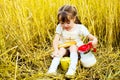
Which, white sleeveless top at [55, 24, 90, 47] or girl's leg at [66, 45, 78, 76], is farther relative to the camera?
white sleeveless top at [55, 24, 90, 47]

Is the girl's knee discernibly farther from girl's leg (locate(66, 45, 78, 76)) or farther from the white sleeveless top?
the white sleeveless top

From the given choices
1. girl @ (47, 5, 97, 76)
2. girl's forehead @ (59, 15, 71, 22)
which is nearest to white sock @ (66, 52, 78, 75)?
girl @ (47, 5, 97, 76)

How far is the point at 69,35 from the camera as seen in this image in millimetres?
2467

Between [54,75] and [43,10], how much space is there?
75 cm

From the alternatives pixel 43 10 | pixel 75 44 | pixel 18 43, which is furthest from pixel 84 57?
pixel 43 10

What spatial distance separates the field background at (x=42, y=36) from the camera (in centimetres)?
234

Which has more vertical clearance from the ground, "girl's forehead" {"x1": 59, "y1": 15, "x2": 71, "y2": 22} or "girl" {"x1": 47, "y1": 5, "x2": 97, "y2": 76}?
"girl's forehead" {"x1": 59, "y1": 15, "x2": 71, "y2": 22}

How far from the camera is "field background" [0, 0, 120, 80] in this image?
234 cm

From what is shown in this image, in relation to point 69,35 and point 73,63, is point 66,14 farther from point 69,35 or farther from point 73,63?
point 73,63

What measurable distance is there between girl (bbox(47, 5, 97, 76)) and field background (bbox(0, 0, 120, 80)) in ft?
0.23

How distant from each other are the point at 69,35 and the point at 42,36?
0.36 metres

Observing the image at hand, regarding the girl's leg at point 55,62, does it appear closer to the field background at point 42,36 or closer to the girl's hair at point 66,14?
the field background at point 42,36

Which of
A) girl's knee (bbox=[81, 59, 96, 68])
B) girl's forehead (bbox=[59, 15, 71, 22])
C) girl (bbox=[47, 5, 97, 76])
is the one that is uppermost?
girl's forehead (bbox=[59, 15, 71, 22])

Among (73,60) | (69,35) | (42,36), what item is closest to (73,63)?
(73,60)
